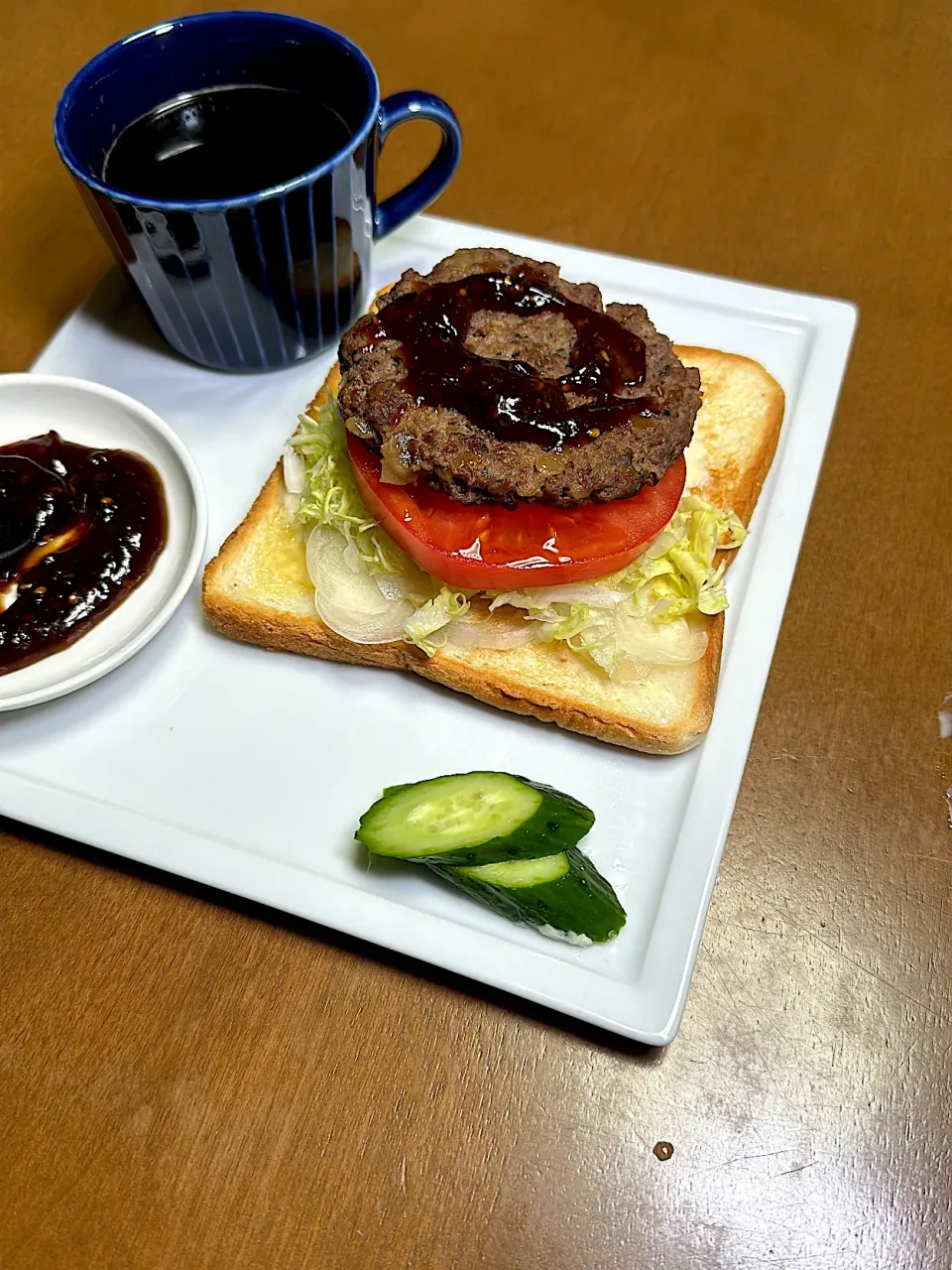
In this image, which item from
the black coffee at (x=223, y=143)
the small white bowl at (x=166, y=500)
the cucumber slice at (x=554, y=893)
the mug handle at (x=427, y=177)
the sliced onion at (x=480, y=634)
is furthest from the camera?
the mug handle at (x=427, y=177)

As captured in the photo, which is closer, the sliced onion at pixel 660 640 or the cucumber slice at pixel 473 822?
the cucumber slice at pixel 473 822

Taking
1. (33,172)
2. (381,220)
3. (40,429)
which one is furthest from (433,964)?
(33,172)

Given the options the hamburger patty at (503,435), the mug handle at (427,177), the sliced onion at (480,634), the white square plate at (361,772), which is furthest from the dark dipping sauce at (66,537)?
the mug handle at (427,177)

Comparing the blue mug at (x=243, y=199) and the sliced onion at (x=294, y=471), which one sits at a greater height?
the blue mug at (x=243, y=199)

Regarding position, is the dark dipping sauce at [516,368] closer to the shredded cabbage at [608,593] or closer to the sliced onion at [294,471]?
the shredded cabbage at [608,593]

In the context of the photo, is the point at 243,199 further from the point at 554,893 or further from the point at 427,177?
the point at 554,893
